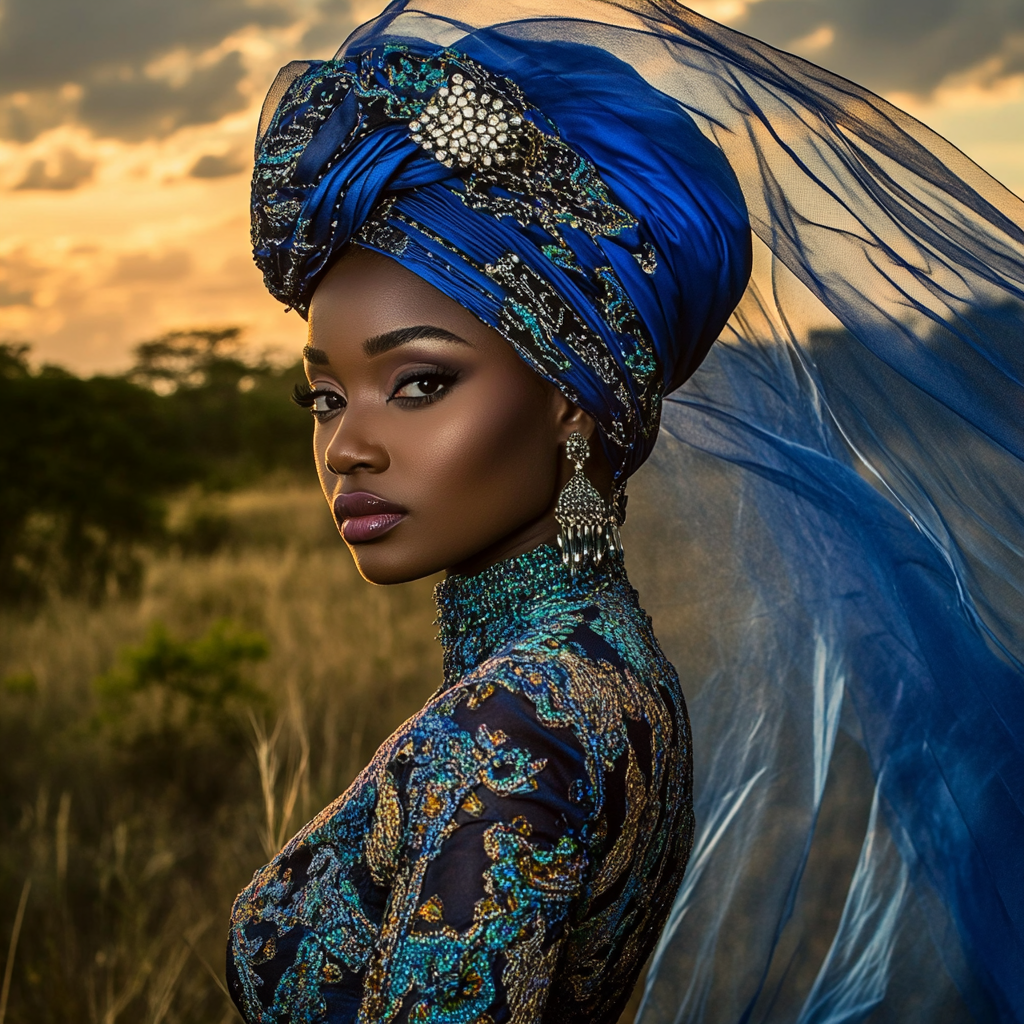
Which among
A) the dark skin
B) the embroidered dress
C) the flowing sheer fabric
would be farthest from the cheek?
the flowing sheer fabric

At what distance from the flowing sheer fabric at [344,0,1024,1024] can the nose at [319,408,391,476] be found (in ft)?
2.39

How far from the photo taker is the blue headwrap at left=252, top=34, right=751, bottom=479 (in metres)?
1.60

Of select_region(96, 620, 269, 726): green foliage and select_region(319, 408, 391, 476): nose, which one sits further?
select_region(96, 620, 269, 726): green foliage

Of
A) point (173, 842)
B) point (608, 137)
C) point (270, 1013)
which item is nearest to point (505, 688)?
point (270, 1013)

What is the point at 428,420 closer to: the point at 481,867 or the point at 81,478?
the point at 481,867

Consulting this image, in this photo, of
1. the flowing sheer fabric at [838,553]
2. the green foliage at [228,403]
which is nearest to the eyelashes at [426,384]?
the flowing sheer fabric at [838,553]

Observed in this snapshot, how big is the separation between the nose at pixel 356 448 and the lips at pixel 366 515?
42mm

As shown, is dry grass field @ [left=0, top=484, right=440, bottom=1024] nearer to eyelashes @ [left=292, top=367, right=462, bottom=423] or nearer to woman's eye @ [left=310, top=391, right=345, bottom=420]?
woman's eye @ [left=310, top=391, right=345, bottom=420]

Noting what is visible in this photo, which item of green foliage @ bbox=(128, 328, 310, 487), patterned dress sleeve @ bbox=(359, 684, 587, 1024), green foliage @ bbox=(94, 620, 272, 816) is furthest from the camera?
green foliage @ bbox=(128, 328, 310, 487)

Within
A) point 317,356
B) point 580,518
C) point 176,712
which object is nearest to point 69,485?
point 176,712

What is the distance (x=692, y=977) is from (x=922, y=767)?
83cm

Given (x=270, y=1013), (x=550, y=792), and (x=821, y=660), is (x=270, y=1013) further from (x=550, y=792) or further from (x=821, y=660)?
(x=821, y=660)

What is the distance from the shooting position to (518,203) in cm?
162

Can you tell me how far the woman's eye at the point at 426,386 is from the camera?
63.5 inches
